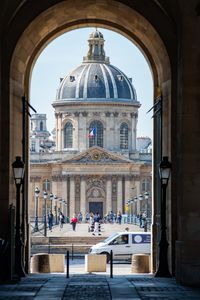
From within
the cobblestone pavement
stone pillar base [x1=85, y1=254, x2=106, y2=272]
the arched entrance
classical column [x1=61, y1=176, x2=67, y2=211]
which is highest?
classical column [x1=61, y1=176, x2=67, y2=211]

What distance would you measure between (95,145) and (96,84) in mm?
10917

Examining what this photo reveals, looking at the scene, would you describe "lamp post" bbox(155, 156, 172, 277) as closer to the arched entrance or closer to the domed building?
the arched entrance

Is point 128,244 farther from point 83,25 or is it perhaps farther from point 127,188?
point 127,188

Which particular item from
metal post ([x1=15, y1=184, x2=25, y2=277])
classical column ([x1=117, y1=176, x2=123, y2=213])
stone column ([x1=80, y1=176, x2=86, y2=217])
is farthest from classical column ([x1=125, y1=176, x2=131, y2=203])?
metal post ([x1=15, y1=184, x2=25, y2=277])

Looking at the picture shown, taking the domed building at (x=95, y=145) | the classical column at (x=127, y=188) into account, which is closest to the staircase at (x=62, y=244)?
the domed building at (x=95, y=145)

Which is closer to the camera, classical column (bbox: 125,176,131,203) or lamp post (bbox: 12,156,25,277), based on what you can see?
lamp post (bbox: 12,156,25,277)

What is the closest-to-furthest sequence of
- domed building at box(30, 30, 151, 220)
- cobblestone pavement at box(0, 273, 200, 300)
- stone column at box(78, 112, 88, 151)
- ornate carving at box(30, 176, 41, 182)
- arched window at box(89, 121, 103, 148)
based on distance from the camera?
cobblestone pavement at box(0, 273, 200, 300)
domed building at box(30, 30, 151, 220)
ornate carving at box(30, 176, 41, 182)
stone column at box(78, 112, 88, 151)
arched window at box(89, 121, 103, 148)

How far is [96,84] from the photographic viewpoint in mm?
181125

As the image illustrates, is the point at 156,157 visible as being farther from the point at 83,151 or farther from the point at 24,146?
the point at 83,151

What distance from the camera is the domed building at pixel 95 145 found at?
169 m

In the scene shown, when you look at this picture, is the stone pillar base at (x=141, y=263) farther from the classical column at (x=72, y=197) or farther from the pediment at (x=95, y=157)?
the pediment at (x=95, y=157)

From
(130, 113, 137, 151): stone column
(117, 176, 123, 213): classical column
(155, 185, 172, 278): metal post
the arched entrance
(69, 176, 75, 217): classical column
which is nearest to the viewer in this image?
(155, 185, 172, 278): metal post

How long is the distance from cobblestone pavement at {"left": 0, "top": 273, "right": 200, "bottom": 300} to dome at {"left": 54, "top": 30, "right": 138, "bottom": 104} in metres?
152

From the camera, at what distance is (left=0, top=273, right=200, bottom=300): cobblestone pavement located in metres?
22.6
